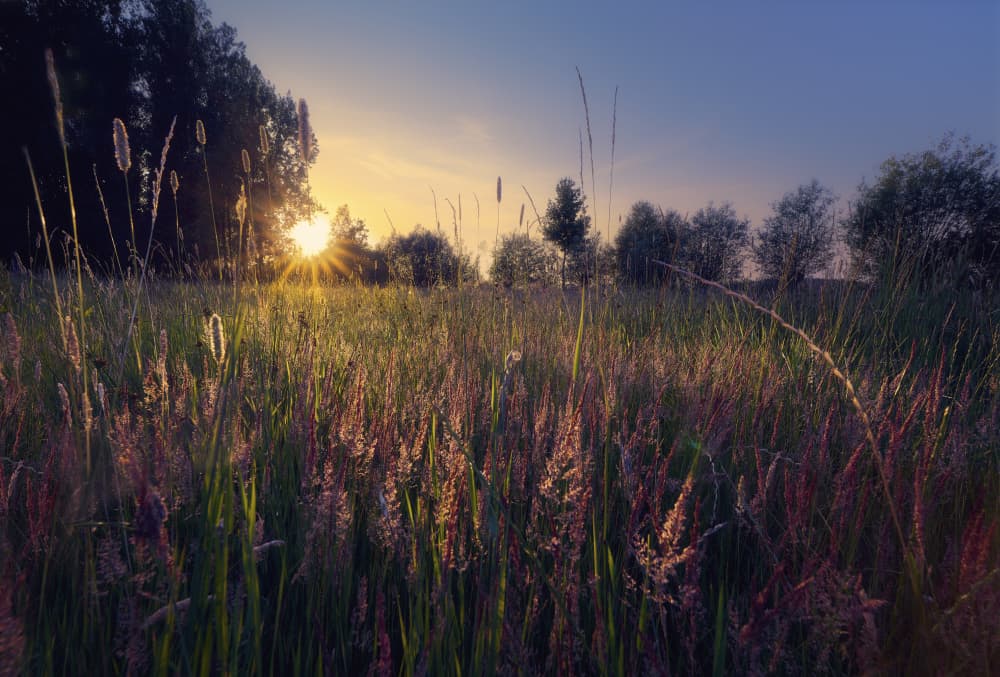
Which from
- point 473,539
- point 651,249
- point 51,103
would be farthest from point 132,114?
point 473,539

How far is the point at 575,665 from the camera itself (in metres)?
1.00

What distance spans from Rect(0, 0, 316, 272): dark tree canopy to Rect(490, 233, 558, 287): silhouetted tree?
12737mm

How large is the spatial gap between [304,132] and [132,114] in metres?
25.4

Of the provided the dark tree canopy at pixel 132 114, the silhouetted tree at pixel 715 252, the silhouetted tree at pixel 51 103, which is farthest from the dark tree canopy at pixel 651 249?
the silhouetted tree at pixel 51 103

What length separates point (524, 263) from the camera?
5.27 m

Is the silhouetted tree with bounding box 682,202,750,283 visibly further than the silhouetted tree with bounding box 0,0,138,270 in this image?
No

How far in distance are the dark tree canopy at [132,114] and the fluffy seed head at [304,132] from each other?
15334mm

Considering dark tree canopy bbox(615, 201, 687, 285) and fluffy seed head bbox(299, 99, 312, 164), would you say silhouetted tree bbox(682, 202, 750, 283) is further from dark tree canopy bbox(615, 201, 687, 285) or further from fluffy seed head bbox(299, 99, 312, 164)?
fluffy seed head bbox(299, 99, 312, 164)

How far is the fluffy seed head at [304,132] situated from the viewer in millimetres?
1810

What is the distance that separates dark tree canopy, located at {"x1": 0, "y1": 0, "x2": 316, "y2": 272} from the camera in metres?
17.8

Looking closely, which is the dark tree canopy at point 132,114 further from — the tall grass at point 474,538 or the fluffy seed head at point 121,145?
the tall grass at point 474,538

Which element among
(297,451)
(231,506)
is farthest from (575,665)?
(297,451)

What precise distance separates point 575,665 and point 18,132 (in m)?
25.7

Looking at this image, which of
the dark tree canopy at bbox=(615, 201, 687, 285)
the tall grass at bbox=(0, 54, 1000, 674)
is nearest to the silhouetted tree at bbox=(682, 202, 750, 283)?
the dark tree canopy at bbox=(615, 201, 687, 285)
